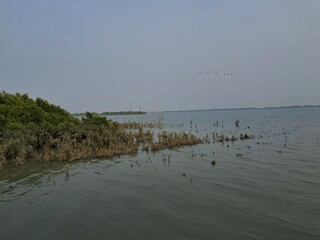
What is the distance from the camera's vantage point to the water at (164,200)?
329 inches

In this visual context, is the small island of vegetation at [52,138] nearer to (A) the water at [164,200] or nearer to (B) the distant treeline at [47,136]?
(B) the distant treeline at [47,136]

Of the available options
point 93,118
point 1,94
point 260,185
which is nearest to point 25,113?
point 1,94

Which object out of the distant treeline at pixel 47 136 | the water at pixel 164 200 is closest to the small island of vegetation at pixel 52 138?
the distant treeline at pixel 47 136

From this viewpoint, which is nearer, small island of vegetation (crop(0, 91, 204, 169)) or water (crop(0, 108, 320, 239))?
water (crop(0, 108, 320, 239))

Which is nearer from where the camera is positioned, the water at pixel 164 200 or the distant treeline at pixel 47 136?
the water at pixel 164 200

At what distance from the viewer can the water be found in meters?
8.36

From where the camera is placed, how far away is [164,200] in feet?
36.8

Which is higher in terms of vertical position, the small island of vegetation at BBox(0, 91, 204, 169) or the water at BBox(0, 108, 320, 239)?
the small island of vegetation at BBox(0, 91, 204, 169)

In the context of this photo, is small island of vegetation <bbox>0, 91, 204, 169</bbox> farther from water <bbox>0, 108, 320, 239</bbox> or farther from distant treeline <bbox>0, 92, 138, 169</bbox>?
water <bbox>0, 108, 320, 239</bbox>

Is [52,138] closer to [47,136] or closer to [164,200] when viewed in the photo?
[47,136]

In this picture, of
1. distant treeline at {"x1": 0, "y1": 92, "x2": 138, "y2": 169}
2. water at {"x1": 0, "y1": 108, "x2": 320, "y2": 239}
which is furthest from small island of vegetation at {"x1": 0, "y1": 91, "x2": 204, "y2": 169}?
water at {"x1": 0, "y1": 108, "x2": 320, "y2": 239}

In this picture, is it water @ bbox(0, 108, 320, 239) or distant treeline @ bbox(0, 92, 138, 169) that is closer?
water @ bbox(0, 108, 320, 239)

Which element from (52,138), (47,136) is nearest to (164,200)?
(52,138)

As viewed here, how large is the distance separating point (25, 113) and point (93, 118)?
6.31 metres
